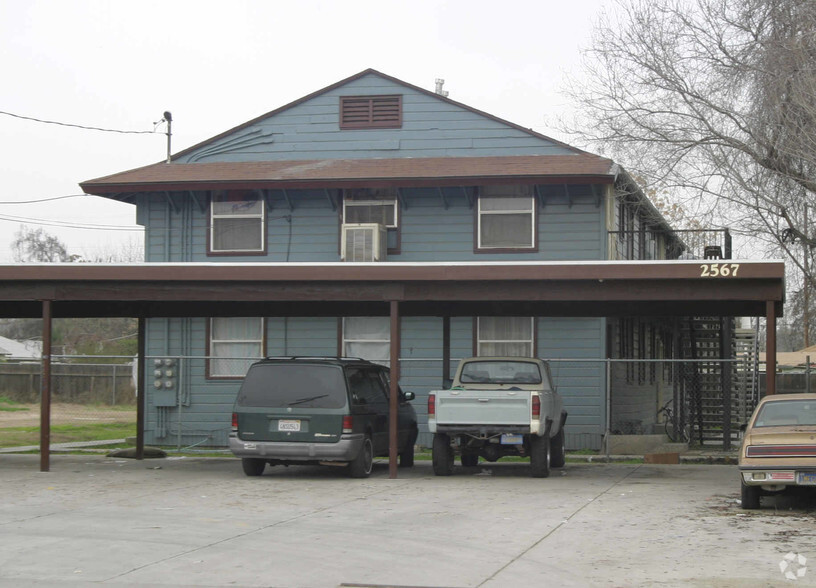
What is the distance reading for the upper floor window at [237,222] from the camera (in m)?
24.6

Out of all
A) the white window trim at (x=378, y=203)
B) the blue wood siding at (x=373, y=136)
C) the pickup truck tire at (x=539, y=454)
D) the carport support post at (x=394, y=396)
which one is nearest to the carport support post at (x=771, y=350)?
the pickup truck tire at (x=539, y=454)

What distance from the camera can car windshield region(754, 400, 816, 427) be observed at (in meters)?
13.7

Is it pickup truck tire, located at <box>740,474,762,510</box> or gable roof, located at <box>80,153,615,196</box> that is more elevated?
gable roof, located at <box>80,153,615,196</box>

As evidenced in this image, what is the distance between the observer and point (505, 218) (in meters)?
23.7

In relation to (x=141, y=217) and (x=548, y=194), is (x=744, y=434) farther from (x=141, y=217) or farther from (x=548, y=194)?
(x=141, y=217)

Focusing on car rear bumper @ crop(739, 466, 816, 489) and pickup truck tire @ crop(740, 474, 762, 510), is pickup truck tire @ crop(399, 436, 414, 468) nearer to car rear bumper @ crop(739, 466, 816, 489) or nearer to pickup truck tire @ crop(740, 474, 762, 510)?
pickup truck tire @ crop(740, 474, 762, 510)

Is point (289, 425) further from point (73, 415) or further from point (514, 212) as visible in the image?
point (73, 415)

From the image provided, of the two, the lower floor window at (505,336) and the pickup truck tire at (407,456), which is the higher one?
the lower floor window at (505,336)

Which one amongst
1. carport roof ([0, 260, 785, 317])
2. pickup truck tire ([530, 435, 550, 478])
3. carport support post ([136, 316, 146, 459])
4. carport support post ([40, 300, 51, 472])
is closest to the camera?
carport roof ([0, 260, 785, 317])

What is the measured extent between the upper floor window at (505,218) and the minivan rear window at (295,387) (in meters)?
7.98

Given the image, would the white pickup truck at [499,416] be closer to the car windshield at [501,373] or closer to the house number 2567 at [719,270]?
the car windshield at [501,373]

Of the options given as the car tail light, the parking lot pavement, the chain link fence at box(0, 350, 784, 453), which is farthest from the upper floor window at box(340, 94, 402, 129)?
the car tail light

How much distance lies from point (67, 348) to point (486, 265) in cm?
4844

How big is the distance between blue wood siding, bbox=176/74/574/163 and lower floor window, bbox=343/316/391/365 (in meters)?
3.68
